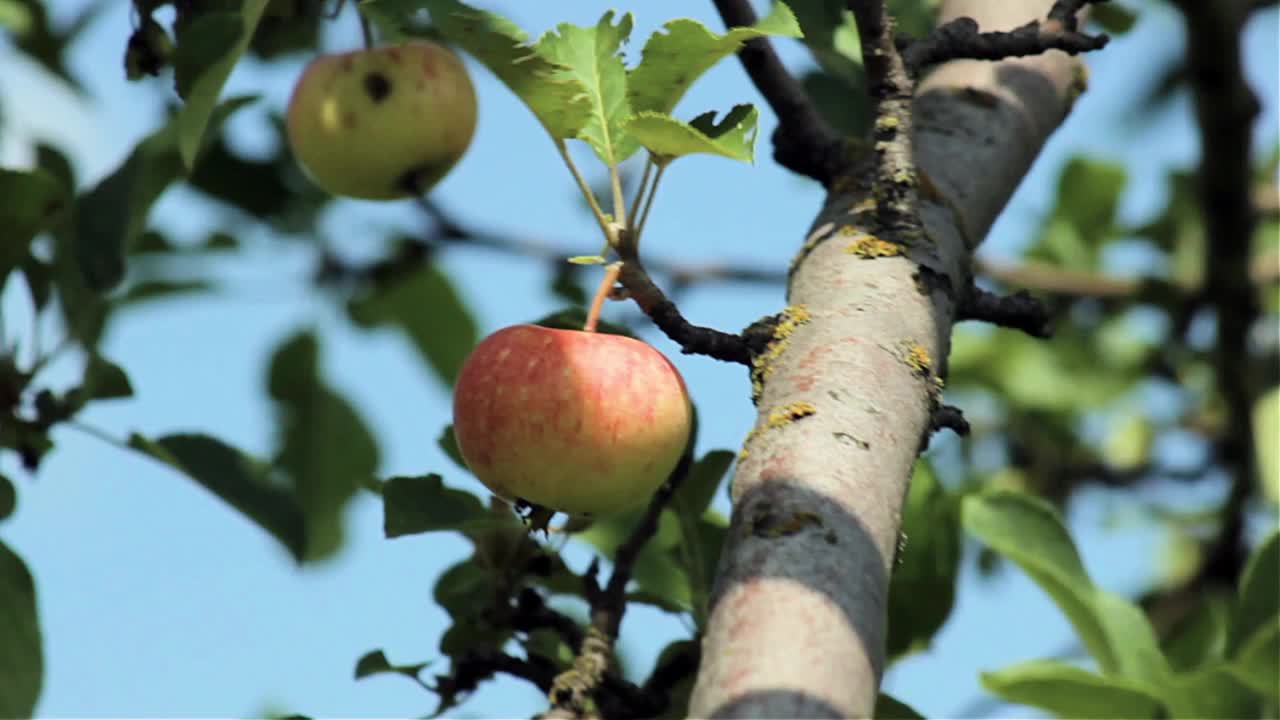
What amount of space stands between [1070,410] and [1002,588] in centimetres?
53

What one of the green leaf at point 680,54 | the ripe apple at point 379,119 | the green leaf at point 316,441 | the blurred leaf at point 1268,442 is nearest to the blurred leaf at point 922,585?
the green leaf at point 680,54

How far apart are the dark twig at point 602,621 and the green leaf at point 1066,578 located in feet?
1.32

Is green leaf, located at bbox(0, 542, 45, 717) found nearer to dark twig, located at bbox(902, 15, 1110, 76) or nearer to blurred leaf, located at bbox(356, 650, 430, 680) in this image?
blurred leaf, located at bbox(356, 650, 430, 680)

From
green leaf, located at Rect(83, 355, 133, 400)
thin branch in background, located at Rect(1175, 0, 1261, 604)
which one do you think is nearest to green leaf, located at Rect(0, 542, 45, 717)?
green leaf, located at Rect(83, 355, 133, 400)

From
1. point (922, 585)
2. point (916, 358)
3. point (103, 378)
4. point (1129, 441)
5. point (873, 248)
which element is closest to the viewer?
point (916, 358)

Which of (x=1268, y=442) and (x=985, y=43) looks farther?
(x=1268, y=442)

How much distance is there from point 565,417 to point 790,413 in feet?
0.85

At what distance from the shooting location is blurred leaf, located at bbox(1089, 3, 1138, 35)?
2148mm

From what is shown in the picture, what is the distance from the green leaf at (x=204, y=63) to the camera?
4.30 feet

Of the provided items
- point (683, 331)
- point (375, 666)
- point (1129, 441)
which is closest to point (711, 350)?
point (683, 331)

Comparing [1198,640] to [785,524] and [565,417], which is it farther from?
[785,524]

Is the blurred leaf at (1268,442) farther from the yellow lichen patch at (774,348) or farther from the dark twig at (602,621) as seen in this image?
the yellow lichen patch at (774,348)

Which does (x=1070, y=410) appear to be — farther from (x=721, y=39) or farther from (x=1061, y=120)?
(x=721, y=39)

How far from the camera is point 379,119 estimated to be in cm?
193
